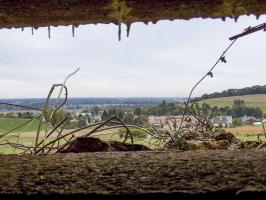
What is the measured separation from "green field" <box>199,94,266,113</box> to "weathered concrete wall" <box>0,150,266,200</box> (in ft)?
4.73

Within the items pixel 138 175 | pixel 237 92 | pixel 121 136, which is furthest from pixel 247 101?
pixel 138 175

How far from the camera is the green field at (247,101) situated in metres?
2.67

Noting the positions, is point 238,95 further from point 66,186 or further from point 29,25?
point 66,186

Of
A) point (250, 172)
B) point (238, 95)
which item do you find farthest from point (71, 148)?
point (238, 95)

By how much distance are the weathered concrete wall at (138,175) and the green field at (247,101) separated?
56.7 inches

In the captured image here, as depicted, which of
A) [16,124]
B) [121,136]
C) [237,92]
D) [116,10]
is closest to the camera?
[116,10]

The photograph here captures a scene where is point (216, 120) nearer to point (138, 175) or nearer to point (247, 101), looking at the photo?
point (247, 101)

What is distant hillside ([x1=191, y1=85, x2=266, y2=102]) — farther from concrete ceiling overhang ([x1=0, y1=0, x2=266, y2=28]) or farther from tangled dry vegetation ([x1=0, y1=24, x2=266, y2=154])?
concrete ceiling overhang ([x1=0, y1=0, x2=266, y2=28])

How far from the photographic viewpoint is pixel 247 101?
2910 millimetres

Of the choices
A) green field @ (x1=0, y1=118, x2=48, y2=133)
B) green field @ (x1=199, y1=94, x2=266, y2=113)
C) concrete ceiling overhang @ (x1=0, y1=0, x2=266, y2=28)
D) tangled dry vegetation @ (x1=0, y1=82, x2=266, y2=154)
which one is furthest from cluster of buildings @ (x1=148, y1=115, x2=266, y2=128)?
concrete ceiling overhang @ (x1=0, y1=0, x2=266, y2=28)

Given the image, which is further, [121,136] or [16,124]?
[16,124]

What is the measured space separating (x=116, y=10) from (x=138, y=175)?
416 millimetres

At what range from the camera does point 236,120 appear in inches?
97.1

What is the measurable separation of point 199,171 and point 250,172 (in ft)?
0.35
